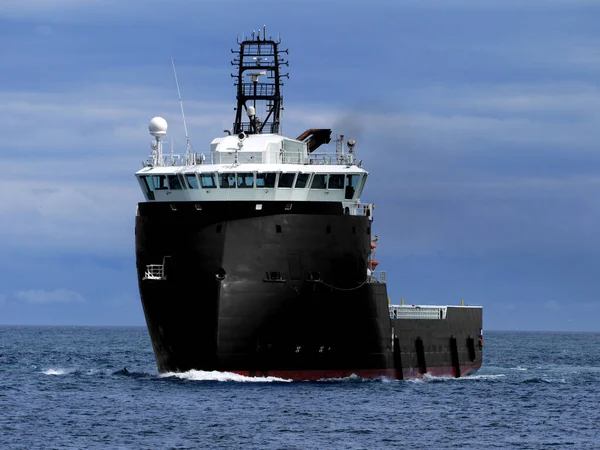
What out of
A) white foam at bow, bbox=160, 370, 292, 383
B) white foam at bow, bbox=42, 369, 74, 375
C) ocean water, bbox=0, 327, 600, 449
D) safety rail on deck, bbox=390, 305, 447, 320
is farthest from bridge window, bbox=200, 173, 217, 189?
white foam at bow, bbox=42, 369, 74, 375

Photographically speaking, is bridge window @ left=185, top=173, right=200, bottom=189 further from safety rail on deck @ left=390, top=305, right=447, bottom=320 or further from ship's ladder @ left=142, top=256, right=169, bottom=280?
safety rail on deck @ left=390, top=305, right=447, bottom=320

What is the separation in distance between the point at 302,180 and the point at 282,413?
12671mm

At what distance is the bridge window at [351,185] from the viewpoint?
5941 centimetres

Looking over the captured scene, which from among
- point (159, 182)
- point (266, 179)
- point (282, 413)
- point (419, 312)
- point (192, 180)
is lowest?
point (282, 413)

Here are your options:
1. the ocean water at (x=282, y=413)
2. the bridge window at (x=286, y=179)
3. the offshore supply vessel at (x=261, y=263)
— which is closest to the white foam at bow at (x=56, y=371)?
the ocean water at (x=282, y=413)

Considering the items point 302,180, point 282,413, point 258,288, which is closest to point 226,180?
point 302,180

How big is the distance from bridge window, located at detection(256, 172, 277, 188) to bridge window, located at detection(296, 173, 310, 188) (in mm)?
1224

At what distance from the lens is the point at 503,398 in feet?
200

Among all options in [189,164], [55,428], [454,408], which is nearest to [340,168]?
[189,164]

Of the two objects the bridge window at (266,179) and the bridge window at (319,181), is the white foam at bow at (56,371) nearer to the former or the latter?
the bridge window at (266,179)

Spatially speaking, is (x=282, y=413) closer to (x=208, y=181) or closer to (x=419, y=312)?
(x=208, y=181)

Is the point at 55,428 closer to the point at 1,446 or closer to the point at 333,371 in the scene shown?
the point at 1,446

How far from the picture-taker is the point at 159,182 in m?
59.7

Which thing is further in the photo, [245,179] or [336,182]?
[336,182]
